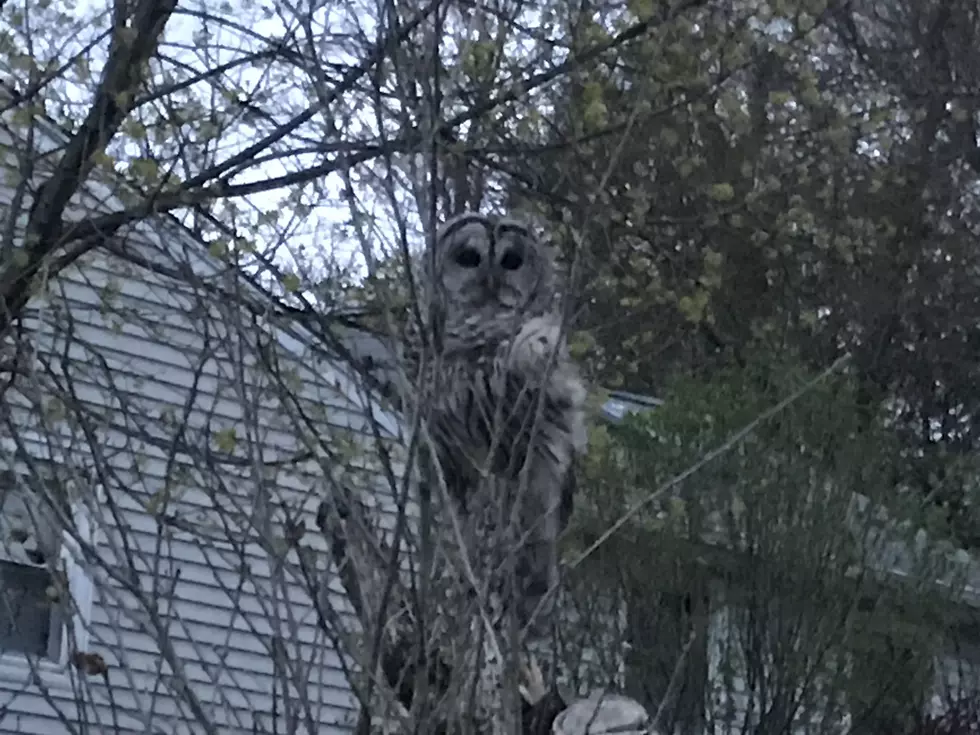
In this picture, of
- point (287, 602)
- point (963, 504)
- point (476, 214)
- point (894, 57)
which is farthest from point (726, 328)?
point (287, 602)

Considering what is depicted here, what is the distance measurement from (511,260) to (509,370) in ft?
1.84

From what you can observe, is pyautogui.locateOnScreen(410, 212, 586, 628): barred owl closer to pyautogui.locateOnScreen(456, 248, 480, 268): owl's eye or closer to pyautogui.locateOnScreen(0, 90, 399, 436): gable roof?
pyautogui.locateOnScreen(456, 248, 480, 268): owl's eye

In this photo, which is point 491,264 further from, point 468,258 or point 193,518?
point 193,518

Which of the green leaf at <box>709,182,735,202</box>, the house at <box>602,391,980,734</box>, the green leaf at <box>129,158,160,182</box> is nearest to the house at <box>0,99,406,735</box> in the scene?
the green leaf at <box>129,158,160,182</box>

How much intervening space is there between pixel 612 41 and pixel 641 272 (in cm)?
128

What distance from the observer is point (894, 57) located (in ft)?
57.1

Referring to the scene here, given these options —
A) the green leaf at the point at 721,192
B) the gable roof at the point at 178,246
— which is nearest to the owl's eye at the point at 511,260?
the gable roof at the point at 178,246

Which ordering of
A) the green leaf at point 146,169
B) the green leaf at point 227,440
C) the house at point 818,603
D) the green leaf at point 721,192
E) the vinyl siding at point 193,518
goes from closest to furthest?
the vinyl siding at point 193,518
the green leaf at point 227,440
the green leaf at point 146,169
the green leaf at point 721,192
the house at point 818,603

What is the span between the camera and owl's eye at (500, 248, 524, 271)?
182 inches

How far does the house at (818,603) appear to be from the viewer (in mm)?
8797

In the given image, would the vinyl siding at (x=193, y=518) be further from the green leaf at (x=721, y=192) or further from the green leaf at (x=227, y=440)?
the green leaf at (x=721, y=192)

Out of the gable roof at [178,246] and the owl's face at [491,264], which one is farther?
the gable roof at [178,246]

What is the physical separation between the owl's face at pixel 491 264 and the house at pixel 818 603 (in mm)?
3918

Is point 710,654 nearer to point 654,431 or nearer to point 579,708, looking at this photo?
point 654,431
